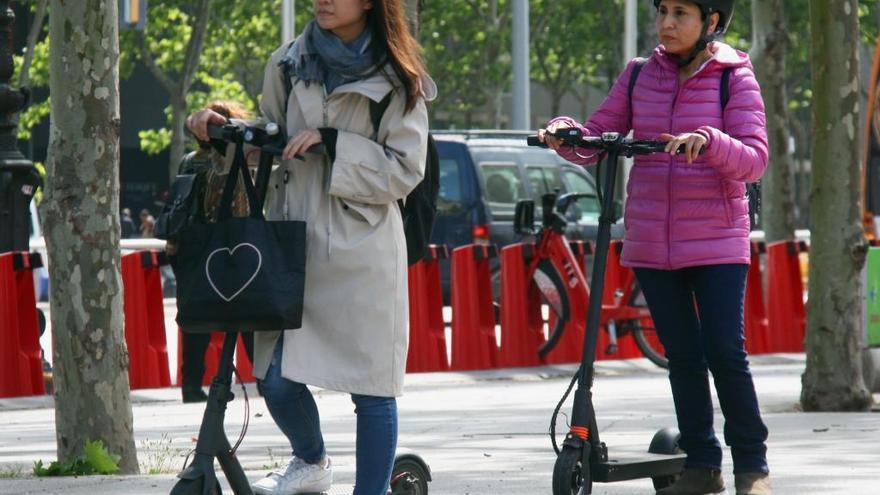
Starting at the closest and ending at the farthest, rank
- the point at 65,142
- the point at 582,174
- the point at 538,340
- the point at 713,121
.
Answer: the point at 713,121, the point at 65,142, the point at 538,340, the point at 582,174

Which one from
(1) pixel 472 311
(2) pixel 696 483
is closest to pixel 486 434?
(2) pixel 696 483

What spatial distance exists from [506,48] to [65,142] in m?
38.6

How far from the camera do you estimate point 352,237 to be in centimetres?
534

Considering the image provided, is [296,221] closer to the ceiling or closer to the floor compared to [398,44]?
closer to the floor

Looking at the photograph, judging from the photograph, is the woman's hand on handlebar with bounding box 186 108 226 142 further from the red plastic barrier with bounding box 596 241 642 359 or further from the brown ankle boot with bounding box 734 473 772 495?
the red plastic barrier with bounding box 596 241 642 359

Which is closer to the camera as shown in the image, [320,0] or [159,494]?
[320,0]

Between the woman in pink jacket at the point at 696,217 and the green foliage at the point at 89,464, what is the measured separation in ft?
7.14

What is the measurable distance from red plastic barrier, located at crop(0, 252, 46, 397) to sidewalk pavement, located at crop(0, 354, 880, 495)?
0.19 metres

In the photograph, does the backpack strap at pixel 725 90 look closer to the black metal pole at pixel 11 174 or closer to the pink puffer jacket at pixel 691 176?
the pink puffer jacket at pixel 691 176

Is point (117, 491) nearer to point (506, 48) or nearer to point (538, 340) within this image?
point (538, 340)

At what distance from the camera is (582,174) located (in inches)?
849

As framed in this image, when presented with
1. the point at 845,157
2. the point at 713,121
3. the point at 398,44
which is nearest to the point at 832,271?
the point at 845,157

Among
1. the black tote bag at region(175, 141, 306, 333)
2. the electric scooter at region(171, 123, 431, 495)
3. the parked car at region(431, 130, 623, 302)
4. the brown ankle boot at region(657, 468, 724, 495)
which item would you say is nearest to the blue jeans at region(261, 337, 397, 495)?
the electric scooter at region(171, 123, 431, 495)

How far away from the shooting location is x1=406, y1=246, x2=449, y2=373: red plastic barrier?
13.5m
